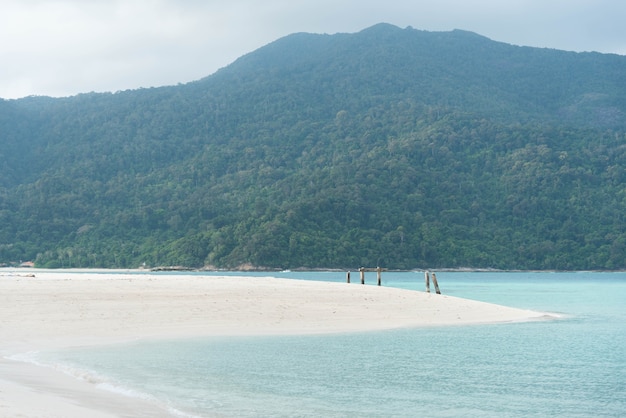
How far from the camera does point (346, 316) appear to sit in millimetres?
28344

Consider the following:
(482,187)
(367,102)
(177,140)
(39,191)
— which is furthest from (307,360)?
(367,102)

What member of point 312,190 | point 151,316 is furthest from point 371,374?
point 312,190

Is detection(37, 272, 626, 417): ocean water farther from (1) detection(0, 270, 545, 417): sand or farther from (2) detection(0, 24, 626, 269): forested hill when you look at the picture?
(2) detection(0, 24, 626, 269): forested hill

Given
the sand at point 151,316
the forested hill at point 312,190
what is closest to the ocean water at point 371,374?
the sand at point 151,316

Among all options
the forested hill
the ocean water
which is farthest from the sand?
the forested hill

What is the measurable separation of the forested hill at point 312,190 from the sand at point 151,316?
280 ft

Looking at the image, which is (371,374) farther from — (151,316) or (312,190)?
(312,190)

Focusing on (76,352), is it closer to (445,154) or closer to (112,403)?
(112,403)

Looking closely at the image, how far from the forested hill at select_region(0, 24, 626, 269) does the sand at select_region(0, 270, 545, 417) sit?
85237mm

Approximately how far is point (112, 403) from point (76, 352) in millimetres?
6326

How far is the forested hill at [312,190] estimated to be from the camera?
123 m

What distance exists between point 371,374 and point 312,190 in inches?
4467

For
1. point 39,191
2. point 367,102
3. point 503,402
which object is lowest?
point 503,402

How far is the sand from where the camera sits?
13.5m
